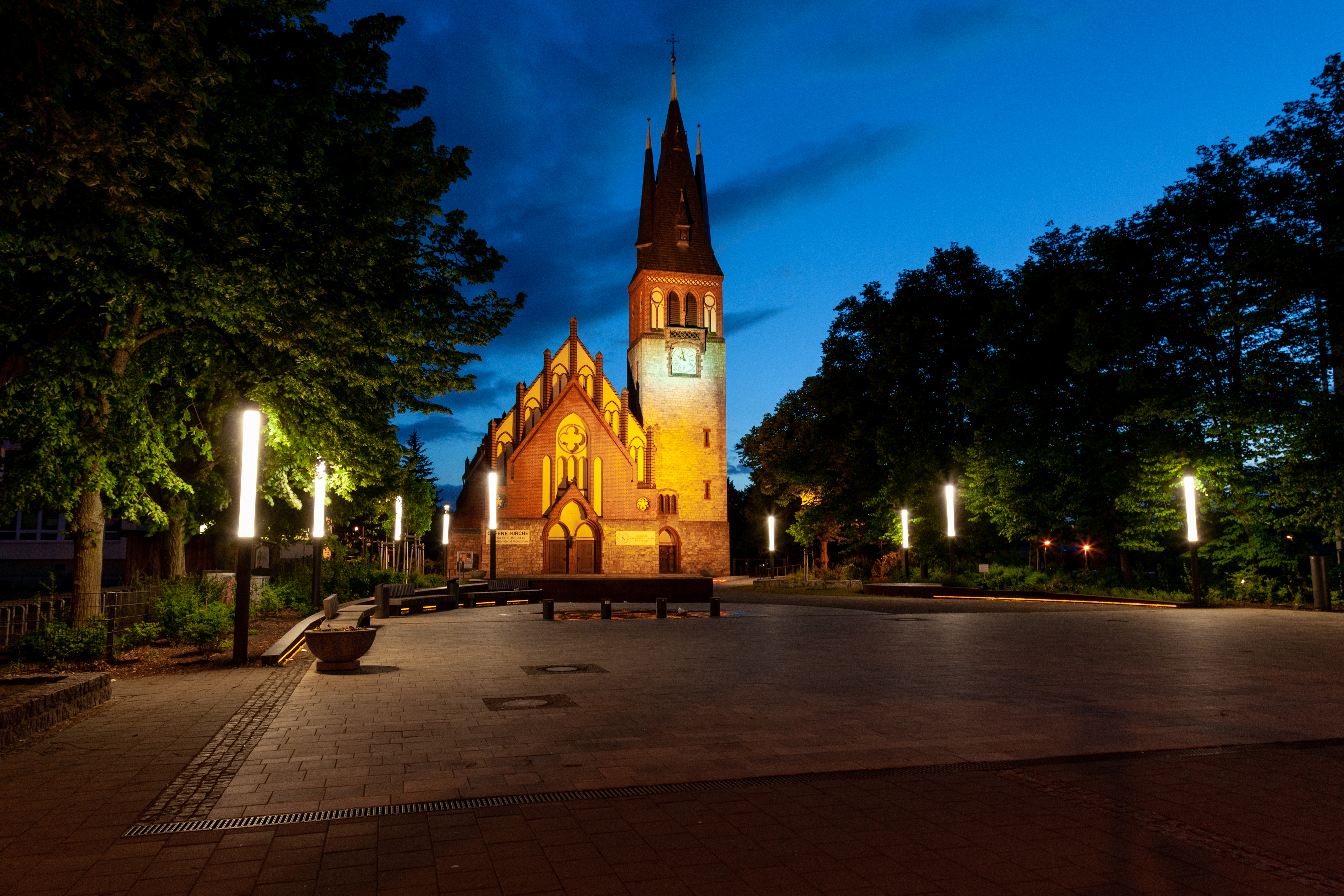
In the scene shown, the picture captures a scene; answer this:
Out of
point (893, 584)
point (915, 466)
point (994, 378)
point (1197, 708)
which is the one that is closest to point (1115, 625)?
point (1197, 708)

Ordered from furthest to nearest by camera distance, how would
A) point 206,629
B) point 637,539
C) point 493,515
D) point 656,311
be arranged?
point 656,311
point 637,539
point 493,515
point 206,629

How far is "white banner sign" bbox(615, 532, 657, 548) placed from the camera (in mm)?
56750

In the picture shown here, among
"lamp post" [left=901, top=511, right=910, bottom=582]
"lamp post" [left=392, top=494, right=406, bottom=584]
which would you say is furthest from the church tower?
"lamp post" [left=392, top=494, right=406, bottom=584]

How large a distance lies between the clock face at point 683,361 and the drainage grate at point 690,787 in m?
53.5

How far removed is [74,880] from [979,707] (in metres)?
7.76

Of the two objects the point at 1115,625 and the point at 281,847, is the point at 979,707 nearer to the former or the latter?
the point at 281,847

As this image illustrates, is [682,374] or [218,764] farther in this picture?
[682,374]

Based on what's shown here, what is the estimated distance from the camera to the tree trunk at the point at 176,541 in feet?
62.6

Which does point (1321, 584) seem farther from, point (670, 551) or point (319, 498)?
point (670, 551)

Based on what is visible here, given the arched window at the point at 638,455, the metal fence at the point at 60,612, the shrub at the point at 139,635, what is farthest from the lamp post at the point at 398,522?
the arched window at the point at 638,455

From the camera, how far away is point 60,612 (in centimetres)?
1333

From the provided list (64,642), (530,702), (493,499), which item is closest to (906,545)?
A: (493,499)

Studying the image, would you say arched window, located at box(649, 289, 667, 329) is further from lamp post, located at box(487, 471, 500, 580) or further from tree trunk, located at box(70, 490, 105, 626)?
tree trunk, located at box(70, 490, 105, 626)

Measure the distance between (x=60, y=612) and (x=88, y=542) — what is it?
43.6 inches
